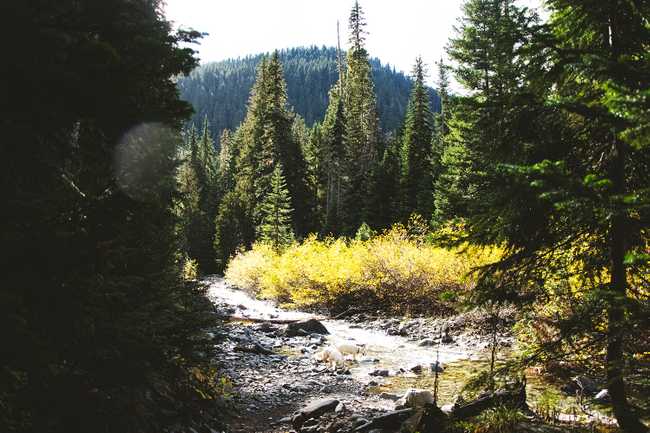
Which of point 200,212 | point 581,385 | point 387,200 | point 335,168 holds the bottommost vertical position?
point 581,385

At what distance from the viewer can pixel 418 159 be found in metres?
44.3

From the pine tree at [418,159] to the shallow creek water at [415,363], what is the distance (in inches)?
866

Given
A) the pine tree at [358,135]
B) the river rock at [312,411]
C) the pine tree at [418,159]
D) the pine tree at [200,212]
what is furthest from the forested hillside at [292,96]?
the river rock at [312,411]

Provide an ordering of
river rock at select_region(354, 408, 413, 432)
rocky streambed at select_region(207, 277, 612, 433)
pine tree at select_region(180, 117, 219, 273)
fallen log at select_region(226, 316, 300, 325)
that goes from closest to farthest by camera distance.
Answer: river rock at select_region(354, 408, 413, 432) → rocky streambed at select_region(207, 277, 612, 433) → fallen log at select_region(226, 316, 300, 325) → pine tree at select_region(180, 117, 219, 273)

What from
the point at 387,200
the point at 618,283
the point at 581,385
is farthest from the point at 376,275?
the point at 387,200

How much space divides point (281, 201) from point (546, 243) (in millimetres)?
35180

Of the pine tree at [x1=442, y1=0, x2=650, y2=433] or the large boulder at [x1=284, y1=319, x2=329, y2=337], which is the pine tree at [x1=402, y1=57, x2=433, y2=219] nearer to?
the large boulder at [x1=284, y1=319, x2=329, y2=337]

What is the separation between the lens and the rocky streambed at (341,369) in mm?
7479

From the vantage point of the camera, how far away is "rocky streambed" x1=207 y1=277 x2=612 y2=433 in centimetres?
748

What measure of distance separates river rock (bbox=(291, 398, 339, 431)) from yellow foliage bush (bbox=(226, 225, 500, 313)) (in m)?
8.70

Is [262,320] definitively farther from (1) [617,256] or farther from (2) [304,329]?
(1) [617,256]

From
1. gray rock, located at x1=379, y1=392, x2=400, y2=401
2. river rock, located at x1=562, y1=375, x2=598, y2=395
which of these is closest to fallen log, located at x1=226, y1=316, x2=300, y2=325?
gray rock, located at x1=379, y1=392, x2=400, y2=401

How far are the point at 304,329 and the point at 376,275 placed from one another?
17.8ft

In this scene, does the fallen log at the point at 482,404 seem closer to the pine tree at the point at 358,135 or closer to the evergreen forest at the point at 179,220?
the evergreen forest at the point at 179,220
